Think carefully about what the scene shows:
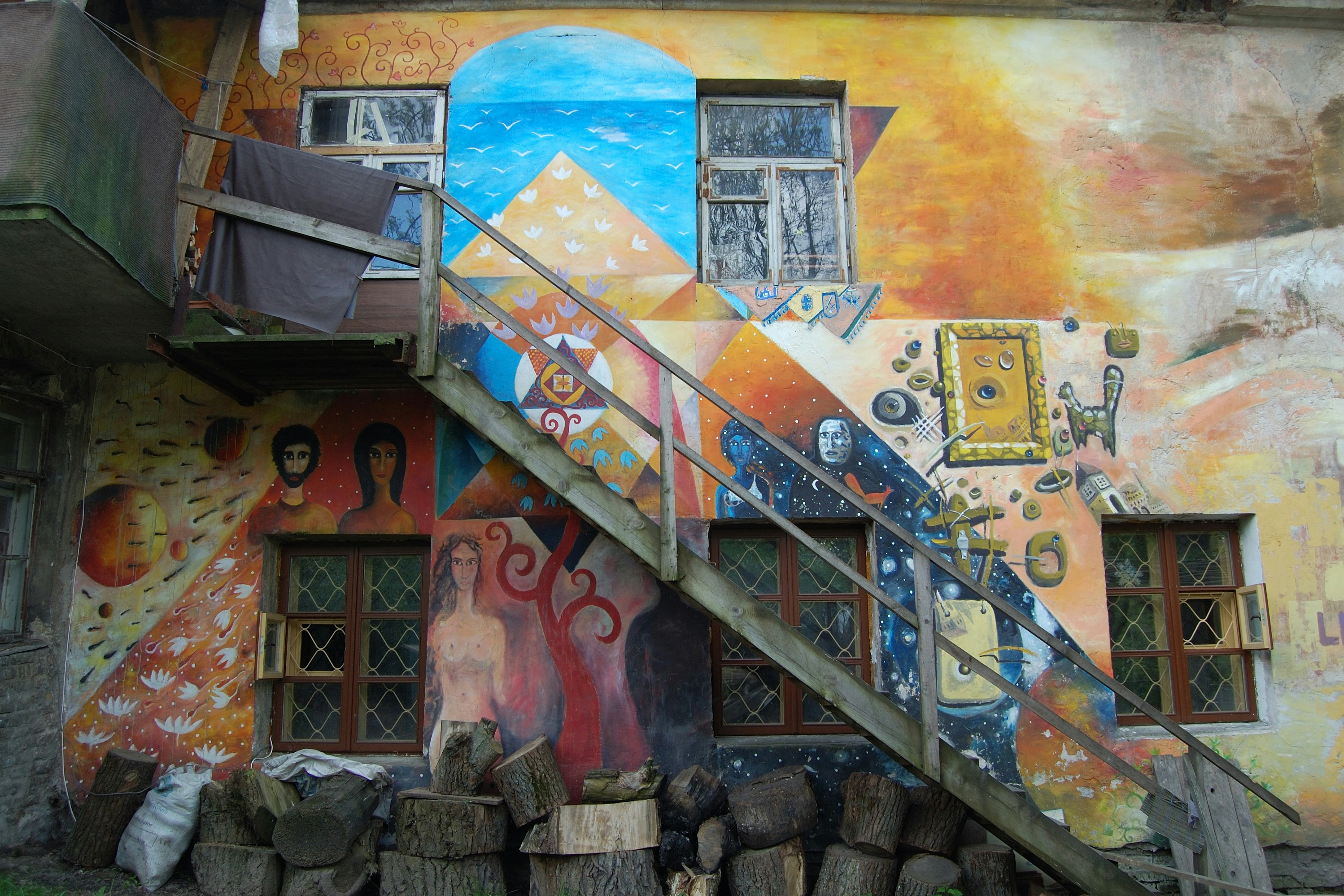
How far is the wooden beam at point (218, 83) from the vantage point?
6324 millimetres

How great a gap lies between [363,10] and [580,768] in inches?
229

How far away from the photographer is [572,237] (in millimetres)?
6629

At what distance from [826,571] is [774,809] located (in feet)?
5.66

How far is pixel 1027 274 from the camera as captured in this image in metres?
6.72

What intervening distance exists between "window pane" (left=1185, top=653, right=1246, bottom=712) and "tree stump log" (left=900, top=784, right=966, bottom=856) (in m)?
2.23

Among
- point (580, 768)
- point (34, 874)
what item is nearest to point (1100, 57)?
point (580, 768)

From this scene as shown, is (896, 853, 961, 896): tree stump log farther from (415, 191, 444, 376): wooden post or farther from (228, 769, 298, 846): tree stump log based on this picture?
(415, 191, 444, 376): wooden post

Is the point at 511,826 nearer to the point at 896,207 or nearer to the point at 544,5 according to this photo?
the point at 896,207

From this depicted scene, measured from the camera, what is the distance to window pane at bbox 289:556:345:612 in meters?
6.48

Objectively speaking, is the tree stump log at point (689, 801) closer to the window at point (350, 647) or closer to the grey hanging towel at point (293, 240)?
the window at point (350, 647)

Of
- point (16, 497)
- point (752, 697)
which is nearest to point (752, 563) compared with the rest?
point (752, 697)

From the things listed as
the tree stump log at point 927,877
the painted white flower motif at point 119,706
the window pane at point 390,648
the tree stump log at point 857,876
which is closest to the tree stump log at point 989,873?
the tree stump log at point 927,877

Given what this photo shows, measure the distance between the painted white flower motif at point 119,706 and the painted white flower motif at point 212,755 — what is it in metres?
0.54

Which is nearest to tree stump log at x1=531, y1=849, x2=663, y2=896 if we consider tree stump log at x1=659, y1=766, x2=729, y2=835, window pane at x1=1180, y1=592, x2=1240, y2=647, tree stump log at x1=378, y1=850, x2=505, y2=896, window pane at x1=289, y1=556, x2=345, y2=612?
tree stump log at x1=659, y1=766, x2=729, y2=835
